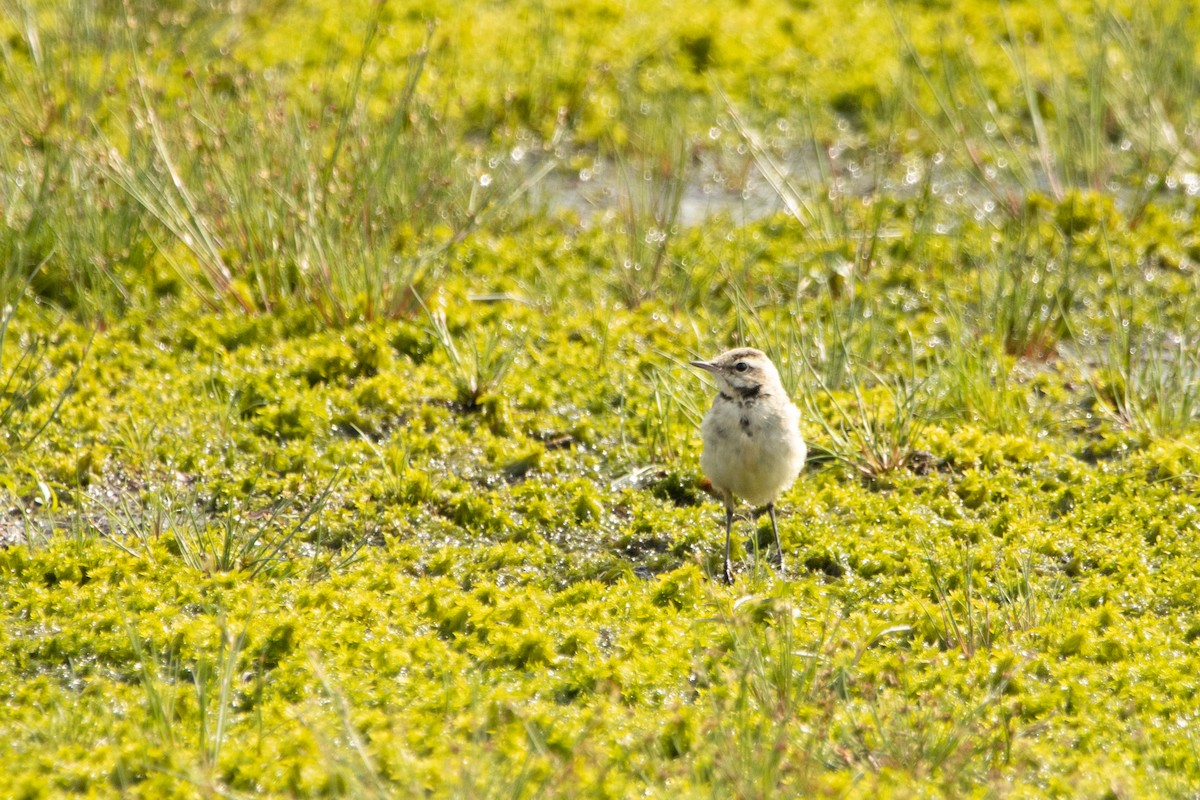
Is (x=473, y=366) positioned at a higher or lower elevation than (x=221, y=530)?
higher

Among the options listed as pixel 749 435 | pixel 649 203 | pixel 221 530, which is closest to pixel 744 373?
pixel 749 435

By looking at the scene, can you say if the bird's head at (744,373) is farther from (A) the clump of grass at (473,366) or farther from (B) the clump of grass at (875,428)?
(A) the clump of grass at (473,366)

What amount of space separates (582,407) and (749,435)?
A: 1685 mm

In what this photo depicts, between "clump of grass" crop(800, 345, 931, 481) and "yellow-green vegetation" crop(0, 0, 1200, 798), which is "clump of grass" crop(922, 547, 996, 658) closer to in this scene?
"yellow-green vegetation" crop(0, 0, 1200, 798)

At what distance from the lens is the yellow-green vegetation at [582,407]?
4922 mm

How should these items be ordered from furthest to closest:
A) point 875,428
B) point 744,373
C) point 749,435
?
point 875,428 < point 744,373 < point 749,435

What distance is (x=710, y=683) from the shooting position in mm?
5156

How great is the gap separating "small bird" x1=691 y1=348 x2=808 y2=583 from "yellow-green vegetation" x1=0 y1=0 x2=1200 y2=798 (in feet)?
0.69

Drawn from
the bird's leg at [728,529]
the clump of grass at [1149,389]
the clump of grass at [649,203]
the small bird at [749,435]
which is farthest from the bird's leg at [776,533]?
the clump of grass at [649,203]

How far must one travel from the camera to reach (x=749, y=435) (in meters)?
6.02

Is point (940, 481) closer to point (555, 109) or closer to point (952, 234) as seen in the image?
point (952, 234)

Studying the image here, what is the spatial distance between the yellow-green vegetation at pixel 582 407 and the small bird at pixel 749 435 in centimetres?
21

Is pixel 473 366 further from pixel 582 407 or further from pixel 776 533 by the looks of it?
pixel 776 533

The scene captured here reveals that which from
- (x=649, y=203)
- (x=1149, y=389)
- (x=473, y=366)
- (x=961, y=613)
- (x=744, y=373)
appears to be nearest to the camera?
(x=961, y=613)
